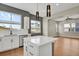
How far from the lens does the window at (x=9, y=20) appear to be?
3892 mm

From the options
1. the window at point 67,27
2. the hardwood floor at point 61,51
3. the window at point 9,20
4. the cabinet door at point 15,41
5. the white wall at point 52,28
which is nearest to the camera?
the hardwood floor at point 61,51

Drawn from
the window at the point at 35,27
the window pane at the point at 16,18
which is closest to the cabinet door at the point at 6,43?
the window pane at the point at 16,18

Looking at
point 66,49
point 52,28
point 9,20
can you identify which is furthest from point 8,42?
point 52,28

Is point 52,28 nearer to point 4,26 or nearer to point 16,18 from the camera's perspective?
point 16,18

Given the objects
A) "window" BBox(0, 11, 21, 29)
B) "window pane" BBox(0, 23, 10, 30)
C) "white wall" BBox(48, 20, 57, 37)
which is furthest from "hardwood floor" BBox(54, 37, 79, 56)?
"white wall" BBox(48, 20, 57, 37)

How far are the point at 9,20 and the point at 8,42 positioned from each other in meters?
1.35

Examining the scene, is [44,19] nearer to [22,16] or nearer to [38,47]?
[22,16]

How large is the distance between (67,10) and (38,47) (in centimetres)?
358

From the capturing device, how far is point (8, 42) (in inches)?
138

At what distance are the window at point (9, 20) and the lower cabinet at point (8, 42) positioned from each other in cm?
78

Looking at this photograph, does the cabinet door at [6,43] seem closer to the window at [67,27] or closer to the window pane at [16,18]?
the window pane at [16,18]

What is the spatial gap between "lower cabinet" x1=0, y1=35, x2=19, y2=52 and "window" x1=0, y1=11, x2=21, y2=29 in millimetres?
783

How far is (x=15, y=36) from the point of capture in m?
3.86

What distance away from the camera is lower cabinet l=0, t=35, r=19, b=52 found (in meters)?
3.27
